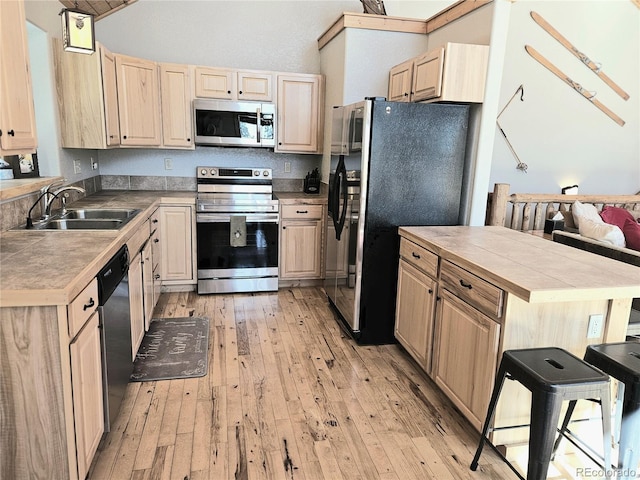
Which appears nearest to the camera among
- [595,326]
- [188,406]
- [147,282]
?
[595,326]

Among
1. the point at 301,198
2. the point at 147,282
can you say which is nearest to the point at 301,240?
the point at 301,198

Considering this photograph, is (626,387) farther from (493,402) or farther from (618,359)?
(493,402)

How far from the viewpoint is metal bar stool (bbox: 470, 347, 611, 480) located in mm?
1677

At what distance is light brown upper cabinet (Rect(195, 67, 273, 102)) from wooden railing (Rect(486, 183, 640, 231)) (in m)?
2.38

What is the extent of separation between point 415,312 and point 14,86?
2541mm

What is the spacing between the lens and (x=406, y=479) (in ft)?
6.66

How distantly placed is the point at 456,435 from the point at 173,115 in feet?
12.0

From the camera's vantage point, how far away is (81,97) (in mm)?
3523

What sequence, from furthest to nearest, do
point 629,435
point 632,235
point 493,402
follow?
1. point 632,235
2. point 493,402
3. point 629,435

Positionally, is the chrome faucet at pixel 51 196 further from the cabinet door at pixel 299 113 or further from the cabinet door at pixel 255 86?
the cabinet door at pixel 299 113

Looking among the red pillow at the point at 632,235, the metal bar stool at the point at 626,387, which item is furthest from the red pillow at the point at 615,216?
the metal bar stool at the point at 626,387

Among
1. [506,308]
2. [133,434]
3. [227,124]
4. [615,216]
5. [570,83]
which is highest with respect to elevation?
[570,83]

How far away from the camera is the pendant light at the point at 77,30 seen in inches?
90.4

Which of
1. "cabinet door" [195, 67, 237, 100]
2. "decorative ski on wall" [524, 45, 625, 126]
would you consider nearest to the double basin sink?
"cabinet door" [195, 67, 237, 100]
